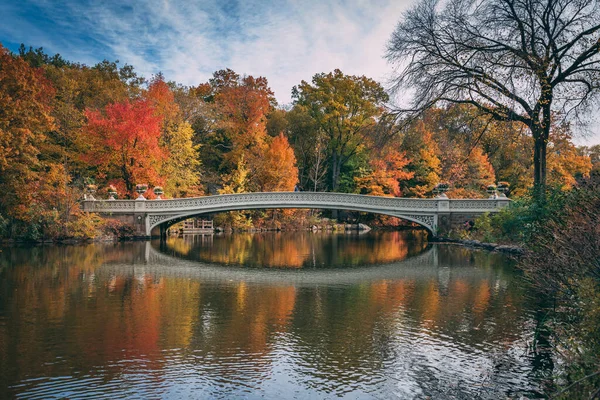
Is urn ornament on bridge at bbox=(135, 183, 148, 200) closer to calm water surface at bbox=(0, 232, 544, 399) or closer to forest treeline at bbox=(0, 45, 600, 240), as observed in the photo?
forest treeline at bbox=(0, 45, 600, 240)

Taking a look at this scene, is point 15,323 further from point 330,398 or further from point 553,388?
point 553,388

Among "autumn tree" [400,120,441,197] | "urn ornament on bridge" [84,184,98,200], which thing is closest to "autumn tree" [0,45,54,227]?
"urn ornament on bridge" [84,184,98,200]

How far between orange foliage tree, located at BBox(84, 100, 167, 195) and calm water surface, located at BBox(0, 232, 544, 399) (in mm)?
13979

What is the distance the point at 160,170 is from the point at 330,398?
28087 millimetres

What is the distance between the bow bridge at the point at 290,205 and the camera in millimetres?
26141

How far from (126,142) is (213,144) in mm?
11917

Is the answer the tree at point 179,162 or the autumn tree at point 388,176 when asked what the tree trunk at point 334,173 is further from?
the tree at point 179,162

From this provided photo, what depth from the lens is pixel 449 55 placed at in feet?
53.3

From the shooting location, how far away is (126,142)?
28625 mm

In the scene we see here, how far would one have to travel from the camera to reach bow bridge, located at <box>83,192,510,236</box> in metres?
26.1

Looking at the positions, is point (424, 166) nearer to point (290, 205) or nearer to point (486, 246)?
point (290, 205)

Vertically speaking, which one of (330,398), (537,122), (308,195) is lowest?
(330,398)

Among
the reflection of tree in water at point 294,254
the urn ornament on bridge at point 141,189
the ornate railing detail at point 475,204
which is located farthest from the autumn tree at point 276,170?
the ornate railing detail at point 475,204

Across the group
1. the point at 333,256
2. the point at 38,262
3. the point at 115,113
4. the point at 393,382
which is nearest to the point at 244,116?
the point at 115,113
